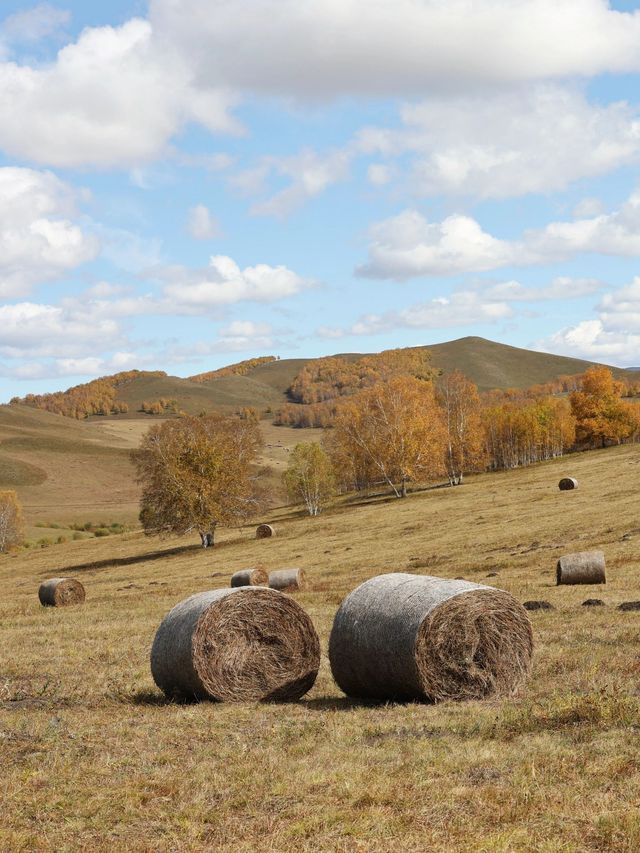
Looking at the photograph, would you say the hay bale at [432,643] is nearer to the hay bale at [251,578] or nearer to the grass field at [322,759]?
the grass field at [322,759]

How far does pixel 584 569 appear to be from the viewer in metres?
23.3

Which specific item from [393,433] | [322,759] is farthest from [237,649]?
[393,433]

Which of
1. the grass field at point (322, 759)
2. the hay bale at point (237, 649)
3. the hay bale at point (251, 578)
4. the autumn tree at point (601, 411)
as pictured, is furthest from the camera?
the autumn tree at point (601, 411)

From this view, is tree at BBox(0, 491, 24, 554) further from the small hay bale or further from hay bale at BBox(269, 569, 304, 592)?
the small hay bale

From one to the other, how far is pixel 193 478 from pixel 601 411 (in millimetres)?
52266

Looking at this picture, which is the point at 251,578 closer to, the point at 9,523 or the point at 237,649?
the point at 237,649

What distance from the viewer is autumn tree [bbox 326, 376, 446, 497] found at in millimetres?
72750

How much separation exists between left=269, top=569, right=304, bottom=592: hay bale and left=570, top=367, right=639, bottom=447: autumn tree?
227ft

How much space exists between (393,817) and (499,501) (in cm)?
4962

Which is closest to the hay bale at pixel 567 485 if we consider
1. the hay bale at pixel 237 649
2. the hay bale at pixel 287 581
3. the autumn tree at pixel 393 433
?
the autumn tree at pixel 393 433

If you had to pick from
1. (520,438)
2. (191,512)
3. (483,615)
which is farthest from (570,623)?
(520,438)

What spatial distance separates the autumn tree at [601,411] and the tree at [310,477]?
1220 inches

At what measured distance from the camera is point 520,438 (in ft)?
328

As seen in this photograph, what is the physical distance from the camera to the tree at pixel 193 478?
5809 centimetres
